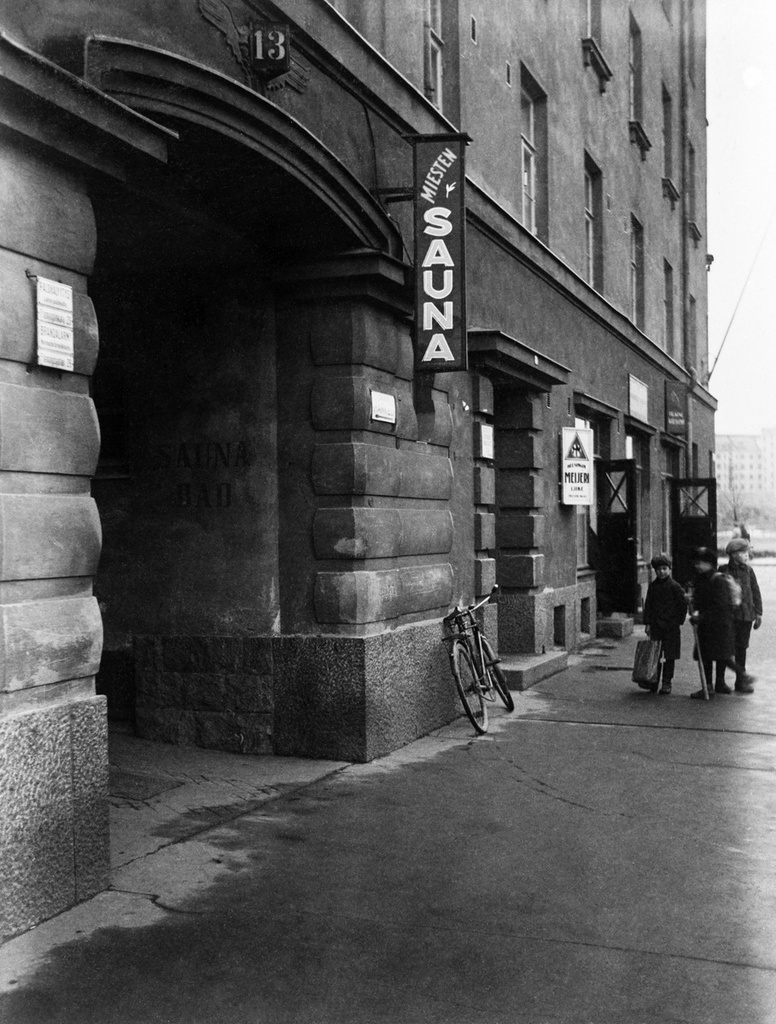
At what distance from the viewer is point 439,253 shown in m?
8.98

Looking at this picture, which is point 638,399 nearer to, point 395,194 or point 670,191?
point 670,191

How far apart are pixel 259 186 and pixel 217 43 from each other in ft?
2.82

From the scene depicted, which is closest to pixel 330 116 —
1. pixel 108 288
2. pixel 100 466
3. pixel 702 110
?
pixel 108 288

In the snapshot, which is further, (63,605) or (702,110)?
(702,110)

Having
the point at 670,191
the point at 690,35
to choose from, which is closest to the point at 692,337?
the point at 670,191

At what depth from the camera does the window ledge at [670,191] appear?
2317 centimetres

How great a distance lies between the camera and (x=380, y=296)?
848 centimetres

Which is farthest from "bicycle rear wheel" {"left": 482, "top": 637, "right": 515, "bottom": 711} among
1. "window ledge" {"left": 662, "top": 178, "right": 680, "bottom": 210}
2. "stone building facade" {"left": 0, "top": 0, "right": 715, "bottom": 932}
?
"window ledge" {"left": 662, "top": 178, "right": 680, "bottom": 210}

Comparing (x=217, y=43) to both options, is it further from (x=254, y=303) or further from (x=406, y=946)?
(x=406, y=946)

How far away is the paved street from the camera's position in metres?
4.16

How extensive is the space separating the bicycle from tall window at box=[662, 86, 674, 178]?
53.1ft

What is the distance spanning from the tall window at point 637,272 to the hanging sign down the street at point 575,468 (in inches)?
274

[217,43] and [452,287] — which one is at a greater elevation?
[217,43]

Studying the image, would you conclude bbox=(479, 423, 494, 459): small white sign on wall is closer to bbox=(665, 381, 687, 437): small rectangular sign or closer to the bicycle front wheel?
the bicycle front wheel
